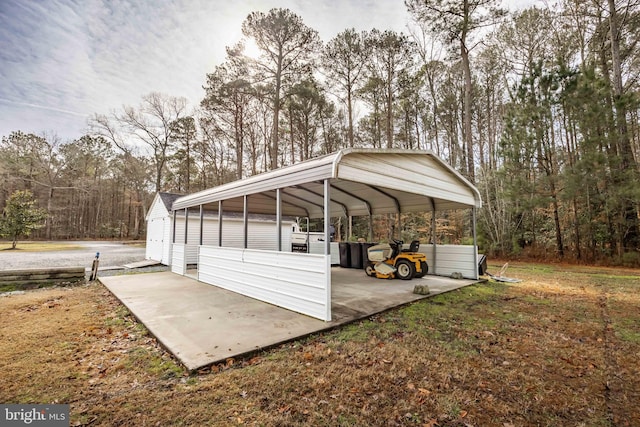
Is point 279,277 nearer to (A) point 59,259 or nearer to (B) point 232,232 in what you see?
(B) point 232,232

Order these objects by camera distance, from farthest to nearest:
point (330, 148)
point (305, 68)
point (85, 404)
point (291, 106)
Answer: point (330, 148) < point (291, 106) < point (305, 68) < point (85, 404)

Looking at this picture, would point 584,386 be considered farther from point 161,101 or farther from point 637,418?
point 161,101

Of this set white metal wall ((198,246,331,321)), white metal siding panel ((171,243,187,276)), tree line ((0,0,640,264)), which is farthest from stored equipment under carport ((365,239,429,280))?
tree line ((0,0,640,264))

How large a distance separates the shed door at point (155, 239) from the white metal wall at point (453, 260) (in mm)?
10636

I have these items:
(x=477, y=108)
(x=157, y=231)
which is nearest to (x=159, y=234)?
(x=157, y=231)

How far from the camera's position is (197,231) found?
11195 millimetres

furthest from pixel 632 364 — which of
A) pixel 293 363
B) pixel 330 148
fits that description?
pixel 330 148

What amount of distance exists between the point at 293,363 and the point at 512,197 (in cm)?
1069

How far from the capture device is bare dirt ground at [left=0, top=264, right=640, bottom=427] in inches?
76.1

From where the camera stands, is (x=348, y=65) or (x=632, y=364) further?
(x=348, y=65)

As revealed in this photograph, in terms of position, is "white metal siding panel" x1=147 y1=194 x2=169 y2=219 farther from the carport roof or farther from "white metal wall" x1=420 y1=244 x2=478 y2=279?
"white metal wall" x1=420 y1=244 x2=478 y2=279

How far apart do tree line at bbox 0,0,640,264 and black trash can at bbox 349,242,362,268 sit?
604cm

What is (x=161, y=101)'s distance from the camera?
21875 millimetres

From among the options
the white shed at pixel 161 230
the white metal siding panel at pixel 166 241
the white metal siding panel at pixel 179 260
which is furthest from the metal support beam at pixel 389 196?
the white metal siding panel at pixel 166 241
